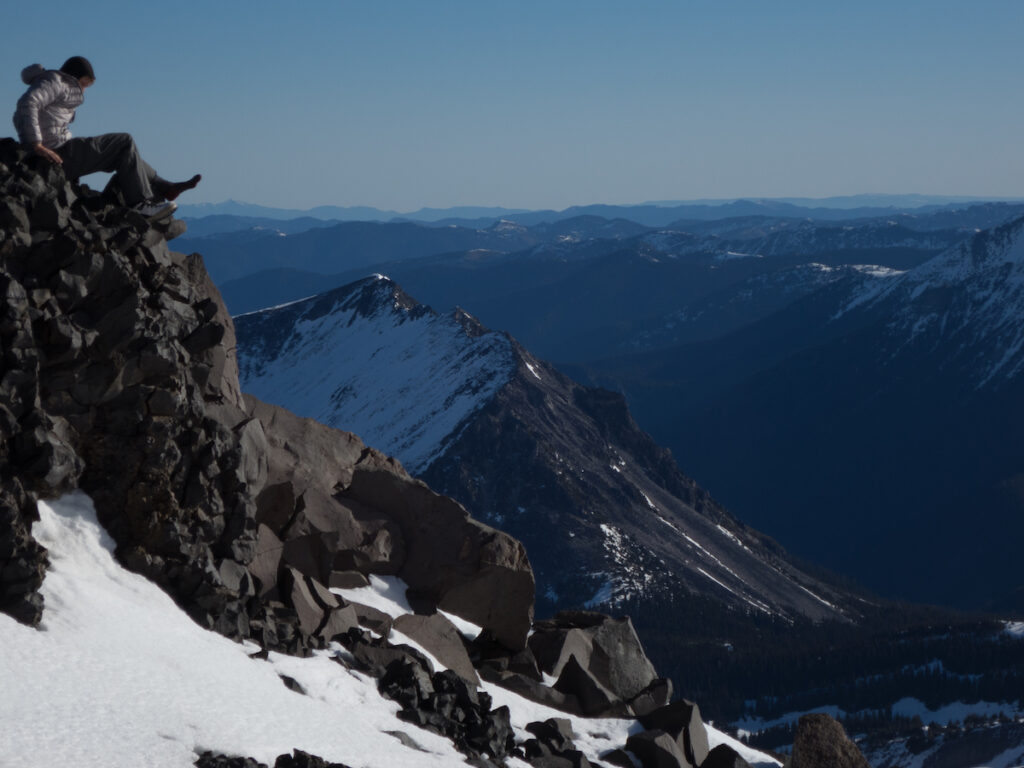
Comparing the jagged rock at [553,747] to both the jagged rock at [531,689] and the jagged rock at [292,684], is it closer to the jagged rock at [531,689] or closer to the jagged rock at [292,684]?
the jagged rock at [531,689]

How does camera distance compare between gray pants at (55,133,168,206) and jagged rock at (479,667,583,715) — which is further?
jagged rock at (479,667,583,715)

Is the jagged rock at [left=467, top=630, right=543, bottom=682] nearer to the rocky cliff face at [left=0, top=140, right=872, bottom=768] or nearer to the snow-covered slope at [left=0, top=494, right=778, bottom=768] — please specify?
the rocky cliff face at [left=0, top=140, right=872, bottom=768]

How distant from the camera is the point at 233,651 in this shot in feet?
87.8

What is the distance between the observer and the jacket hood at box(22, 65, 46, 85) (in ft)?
87.2

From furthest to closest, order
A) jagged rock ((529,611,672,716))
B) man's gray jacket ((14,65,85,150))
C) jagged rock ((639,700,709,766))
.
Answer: jagged rock ((529,611,672,716)) → jagged rock ((639,700,709,766)) → man's gray jacket ((14,65,85,150))

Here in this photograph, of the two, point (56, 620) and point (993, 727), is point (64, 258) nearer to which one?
point (56, 620)

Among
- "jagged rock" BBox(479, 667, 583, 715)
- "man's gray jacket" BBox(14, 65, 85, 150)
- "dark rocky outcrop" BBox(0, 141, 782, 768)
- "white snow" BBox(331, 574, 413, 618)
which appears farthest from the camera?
"jagged rock" BBox(479, 667, 583, 715)

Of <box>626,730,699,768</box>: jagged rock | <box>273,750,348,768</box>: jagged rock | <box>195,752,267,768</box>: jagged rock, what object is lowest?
<box>626,730,699,768</box>: jagged rock

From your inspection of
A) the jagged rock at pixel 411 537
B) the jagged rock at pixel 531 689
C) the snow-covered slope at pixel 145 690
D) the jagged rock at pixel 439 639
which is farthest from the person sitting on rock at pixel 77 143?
the jagged rock at pixel 531 689

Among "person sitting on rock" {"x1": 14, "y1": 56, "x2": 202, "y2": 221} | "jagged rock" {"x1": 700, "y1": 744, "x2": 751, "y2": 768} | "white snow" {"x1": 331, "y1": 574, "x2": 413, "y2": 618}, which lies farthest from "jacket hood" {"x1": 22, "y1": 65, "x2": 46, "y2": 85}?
"jagged rock" {"x1": 700, "y1": 744, "x2": 751, "y2": 768}

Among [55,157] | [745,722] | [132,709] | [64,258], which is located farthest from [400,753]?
[745,722]

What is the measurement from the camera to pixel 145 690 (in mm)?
22422

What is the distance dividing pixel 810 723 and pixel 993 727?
10714 centimetres

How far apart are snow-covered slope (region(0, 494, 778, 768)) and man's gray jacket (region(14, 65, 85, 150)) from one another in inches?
331
